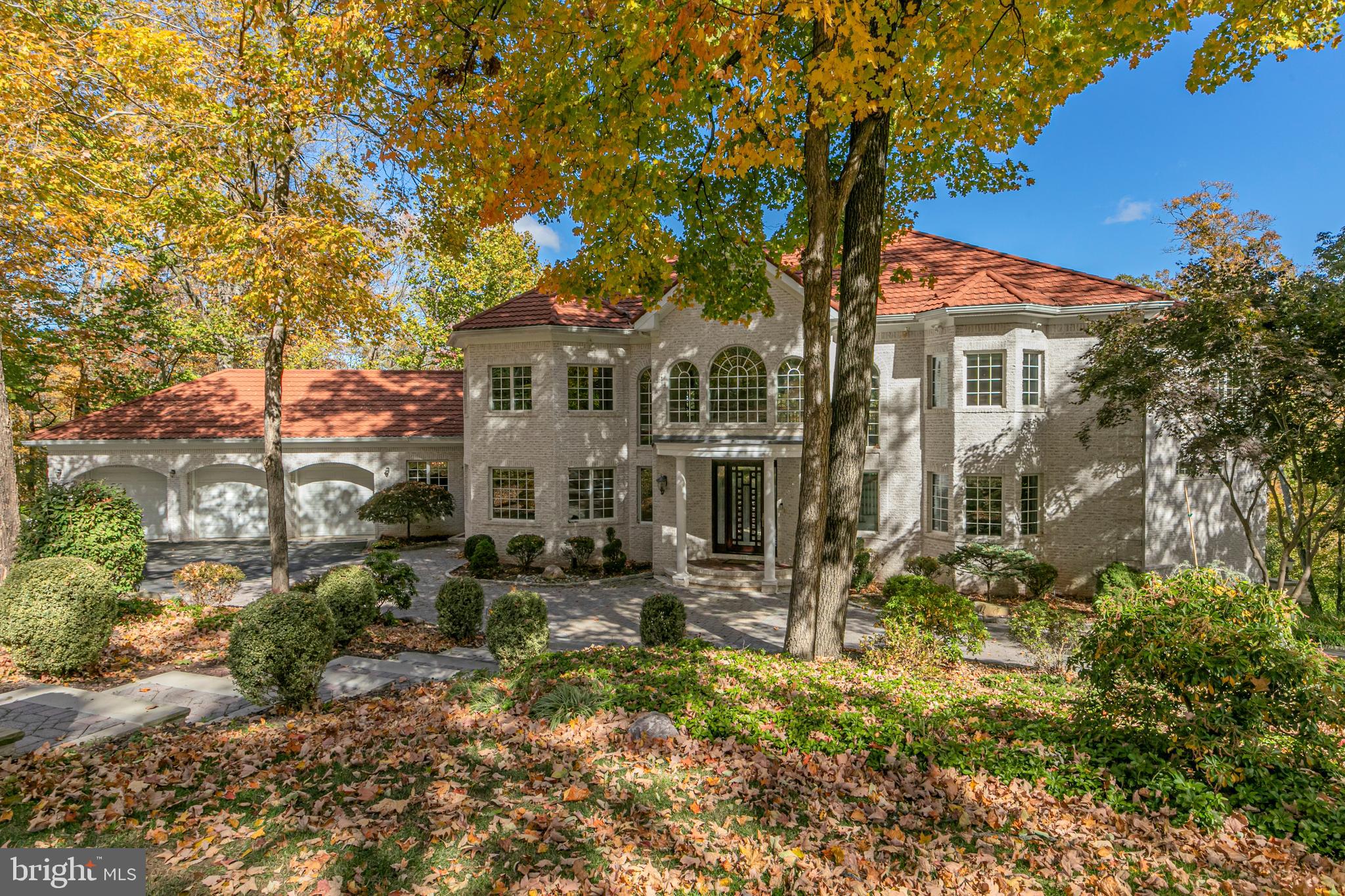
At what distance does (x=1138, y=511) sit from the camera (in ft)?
49.0

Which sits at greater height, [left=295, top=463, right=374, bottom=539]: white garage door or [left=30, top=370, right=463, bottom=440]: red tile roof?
[left=30, top=370, right=463, bottom=440]: red tile roof

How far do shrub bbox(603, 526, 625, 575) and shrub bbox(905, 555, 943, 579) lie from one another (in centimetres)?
733

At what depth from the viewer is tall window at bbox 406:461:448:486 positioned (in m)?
23.3

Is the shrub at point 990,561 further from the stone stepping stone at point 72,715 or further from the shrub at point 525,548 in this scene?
the stone stepping stone at point 72,715

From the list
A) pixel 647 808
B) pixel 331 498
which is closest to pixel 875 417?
pixel 647 808

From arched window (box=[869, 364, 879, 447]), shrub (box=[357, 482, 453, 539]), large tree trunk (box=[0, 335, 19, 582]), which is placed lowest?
shrub (box=[357, 482, 453, 539])

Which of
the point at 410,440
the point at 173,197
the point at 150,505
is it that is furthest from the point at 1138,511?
the point at 150,505

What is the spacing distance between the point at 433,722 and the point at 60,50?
36.8ft

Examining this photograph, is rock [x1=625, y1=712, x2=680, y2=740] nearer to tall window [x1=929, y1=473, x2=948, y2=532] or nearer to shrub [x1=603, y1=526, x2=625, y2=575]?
shrub [x1=603, y1=526, x2=625, y2=575]

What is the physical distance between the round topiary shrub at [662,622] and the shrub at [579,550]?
813cm

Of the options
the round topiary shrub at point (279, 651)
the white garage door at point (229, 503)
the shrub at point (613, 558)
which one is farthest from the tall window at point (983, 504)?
the white garage door at point (229, 503)

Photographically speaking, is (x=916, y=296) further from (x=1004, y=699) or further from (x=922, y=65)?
(x=1004, y=699)

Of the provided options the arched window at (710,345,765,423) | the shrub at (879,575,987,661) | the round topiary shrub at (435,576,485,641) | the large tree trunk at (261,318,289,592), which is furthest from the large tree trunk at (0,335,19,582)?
the arched window at (710,345,765,423)

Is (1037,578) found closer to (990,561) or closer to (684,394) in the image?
(990,561)
